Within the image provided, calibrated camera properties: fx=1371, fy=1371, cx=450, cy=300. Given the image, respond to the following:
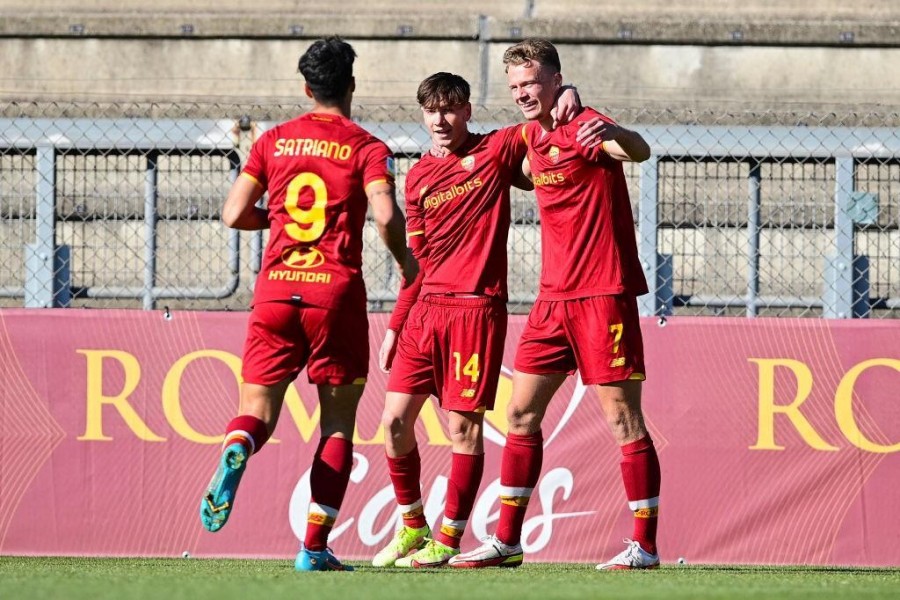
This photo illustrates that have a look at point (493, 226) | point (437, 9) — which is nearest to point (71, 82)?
point (437, 9)

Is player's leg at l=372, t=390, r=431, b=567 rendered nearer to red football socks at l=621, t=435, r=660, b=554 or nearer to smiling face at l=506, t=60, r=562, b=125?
red football socks at l=621, t=435, r=660, b=554

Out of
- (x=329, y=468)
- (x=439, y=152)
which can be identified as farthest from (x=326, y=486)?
(x=439, y=152)

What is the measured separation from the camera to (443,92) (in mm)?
5906

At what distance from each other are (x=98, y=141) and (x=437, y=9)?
14.6ft

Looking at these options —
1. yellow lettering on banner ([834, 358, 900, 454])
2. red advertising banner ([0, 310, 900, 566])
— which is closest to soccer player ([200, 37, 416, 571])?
red advertising banner ([0, 310, 900, 566])

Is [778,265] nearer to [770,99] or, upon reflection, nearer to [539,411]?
[770,99]

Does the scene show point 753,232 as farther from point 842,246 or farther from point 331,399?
point 331,399

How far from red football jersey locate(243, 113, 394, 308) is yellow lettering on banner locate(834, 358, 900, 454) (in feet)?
10.4

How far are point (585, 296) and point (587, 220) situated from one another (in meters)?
0.32

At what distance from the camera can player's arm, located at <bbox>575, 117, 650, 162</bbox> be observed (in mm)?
5441

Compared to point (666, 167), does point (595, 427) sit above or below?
below

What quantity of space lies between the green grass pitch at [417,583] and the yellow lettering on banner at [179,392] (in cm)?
125

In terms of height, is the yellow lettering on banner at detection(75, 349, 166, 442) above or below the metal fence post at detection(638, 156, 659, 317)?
below

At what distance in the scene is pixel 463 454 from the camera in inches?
235
